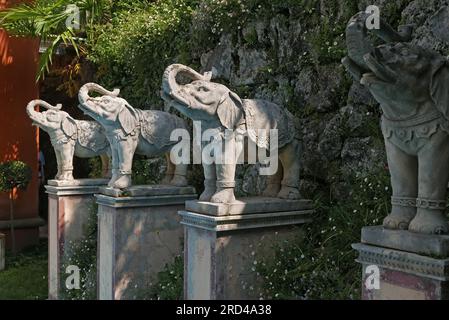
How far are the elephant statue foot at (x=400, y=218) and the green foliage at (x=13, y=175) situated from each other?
725cm

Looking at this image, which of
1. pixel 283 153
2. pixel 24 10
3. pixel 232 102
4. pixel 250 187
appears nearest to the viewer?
pixel 232 102

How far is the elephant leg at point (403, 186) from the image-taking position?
10.4 feet

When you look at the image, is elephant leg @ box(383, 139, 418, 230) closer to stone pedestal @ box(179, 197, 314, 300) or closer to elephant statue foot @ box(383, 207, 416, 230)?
elephant statue foot @ box(383, 207, 416, 230)

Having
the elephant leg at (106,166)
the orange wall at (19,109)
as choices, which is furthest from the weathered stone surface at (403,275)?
the orange wall at (19,109)

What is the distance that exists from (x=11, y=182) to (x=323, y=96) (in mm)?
5823

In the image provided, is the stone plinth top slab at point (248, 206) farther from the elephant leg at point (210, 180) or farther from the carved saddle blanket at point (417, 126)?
the carved saddle blanket at point (417, 126)

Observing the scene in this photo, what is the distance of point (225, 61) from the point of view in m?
7.05

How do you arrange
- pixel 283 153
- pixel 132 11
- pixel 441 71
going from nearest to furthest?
pixel 441 71
pixel 283 153
pixel 132 11

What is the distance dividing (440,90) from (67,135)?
4900mm

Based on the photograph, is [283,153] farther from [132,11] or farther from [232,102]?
[132,11]

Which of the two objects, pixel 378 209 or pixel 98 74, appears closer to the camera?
pixel 378 209

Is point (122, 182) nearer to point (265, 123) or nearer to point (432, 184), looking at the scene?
point (265, 123)

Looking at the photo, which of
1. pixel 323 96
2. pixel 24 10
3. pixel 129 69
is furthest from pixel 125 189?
pixel 24 10

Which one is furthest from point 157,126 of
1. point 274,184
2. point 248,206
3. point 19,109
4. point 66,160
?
point 19,109
